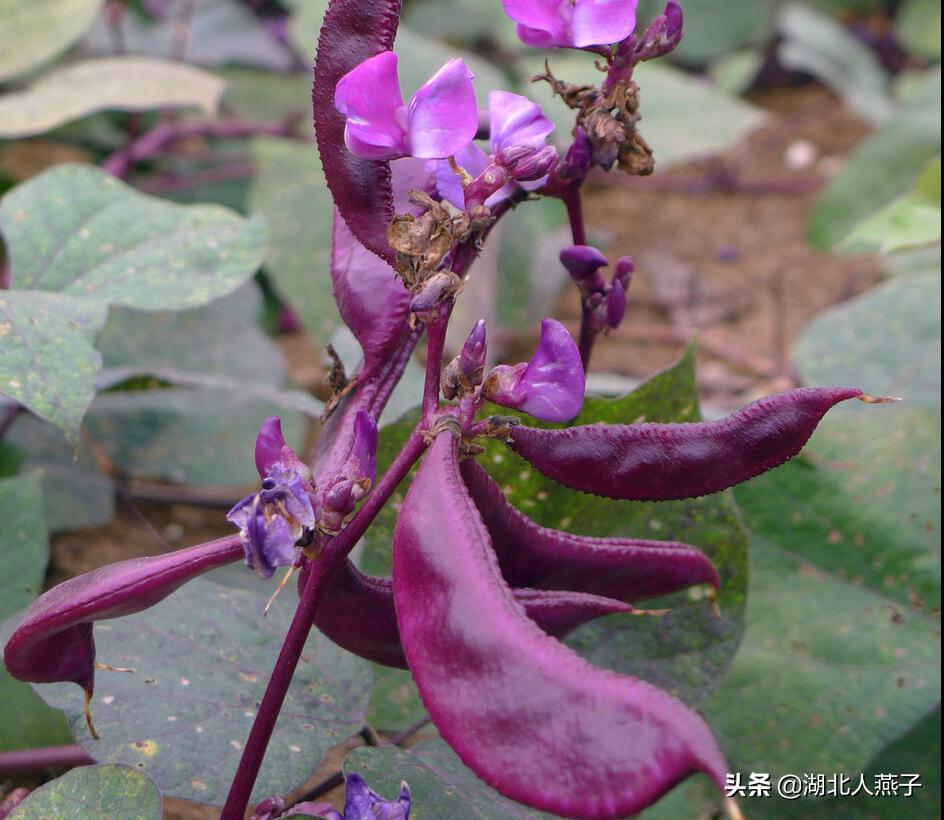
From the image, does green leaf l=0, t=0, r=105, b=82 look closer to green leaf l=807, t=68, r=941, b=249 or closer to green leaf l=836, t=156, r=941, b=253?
green leaf l=836, t=156, r=941, b=253

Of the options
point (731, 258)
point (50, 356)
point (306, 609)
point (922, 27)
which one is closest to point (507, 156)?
point (306, 609)

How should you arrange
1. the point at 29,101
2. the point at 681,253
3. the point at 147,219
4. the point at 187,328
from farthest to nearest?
the point at 681,253 < the point at 187,328 < the point at 29,101 < the point at 147,219

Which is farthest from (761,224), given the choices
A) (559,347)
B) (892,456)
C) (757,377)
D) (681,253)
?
(559,347)

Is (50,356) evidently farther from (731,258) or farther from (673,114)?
(731,258)

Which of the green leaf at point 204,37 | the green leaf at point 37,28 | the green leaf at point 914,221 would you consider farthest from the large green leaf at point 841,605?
the green leaf at point 204,37

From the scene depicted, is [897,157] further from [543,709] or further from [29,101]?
[543,709]

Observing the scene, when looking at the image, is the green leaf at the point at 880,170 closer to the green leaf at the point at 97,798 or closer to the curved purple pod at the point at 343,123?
the curved purple pod at the point at 343,123
